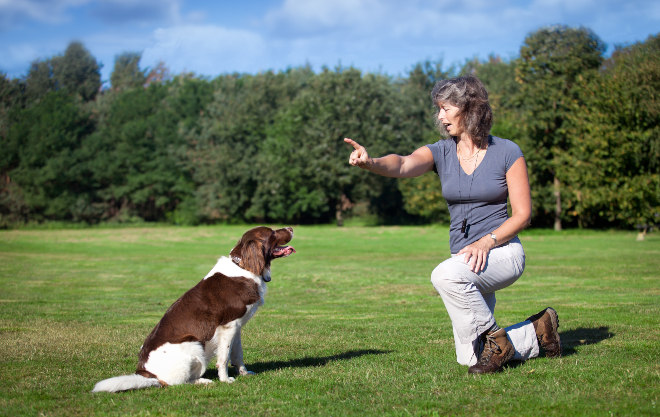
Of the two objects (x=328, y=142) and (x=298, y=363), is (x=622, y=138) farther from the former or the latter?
(x=298, y=363)

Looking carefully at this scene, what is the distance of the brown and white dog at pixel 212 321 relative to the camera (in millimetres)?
5121

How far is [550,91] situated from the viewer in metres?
38.3

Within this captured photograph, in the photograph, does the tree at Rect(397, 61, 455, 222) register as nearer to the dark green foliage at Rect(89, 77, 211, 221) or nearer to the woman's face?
the dark green foliage at Rect(89, 77, 211, 221)

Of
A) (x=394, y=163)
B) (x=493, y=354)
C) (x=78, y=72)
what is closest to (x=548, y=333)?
(x=493, y=354)

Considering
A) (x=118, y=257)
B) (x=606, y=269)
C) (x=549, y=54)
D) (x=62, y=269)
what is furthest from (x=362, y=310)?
(x=549, y=54)

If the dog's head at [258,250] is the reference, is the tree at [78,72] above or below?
above

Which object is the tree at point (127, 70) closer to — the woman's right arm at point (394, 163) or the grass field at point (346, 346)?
the grass field at point (346, 346)

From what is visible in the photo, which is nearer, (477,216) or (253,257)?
(477,216)

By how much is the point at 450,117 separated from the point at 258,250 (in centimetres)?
233

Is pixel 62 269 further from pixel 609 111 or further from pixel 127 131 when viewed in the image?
pixel 127 131

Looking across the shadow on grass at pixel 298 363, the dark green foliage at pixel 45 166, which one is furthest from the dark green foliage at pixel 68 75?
the shadow on grass at pixel 298 363

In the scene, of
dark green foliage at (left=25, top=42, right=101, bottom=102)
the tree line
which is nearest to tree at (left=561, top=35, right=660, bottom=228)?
the tree line

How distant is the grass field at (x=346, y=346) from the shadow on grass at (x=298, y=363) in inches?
1.0

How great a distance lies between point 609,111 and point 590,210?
25.2ft
